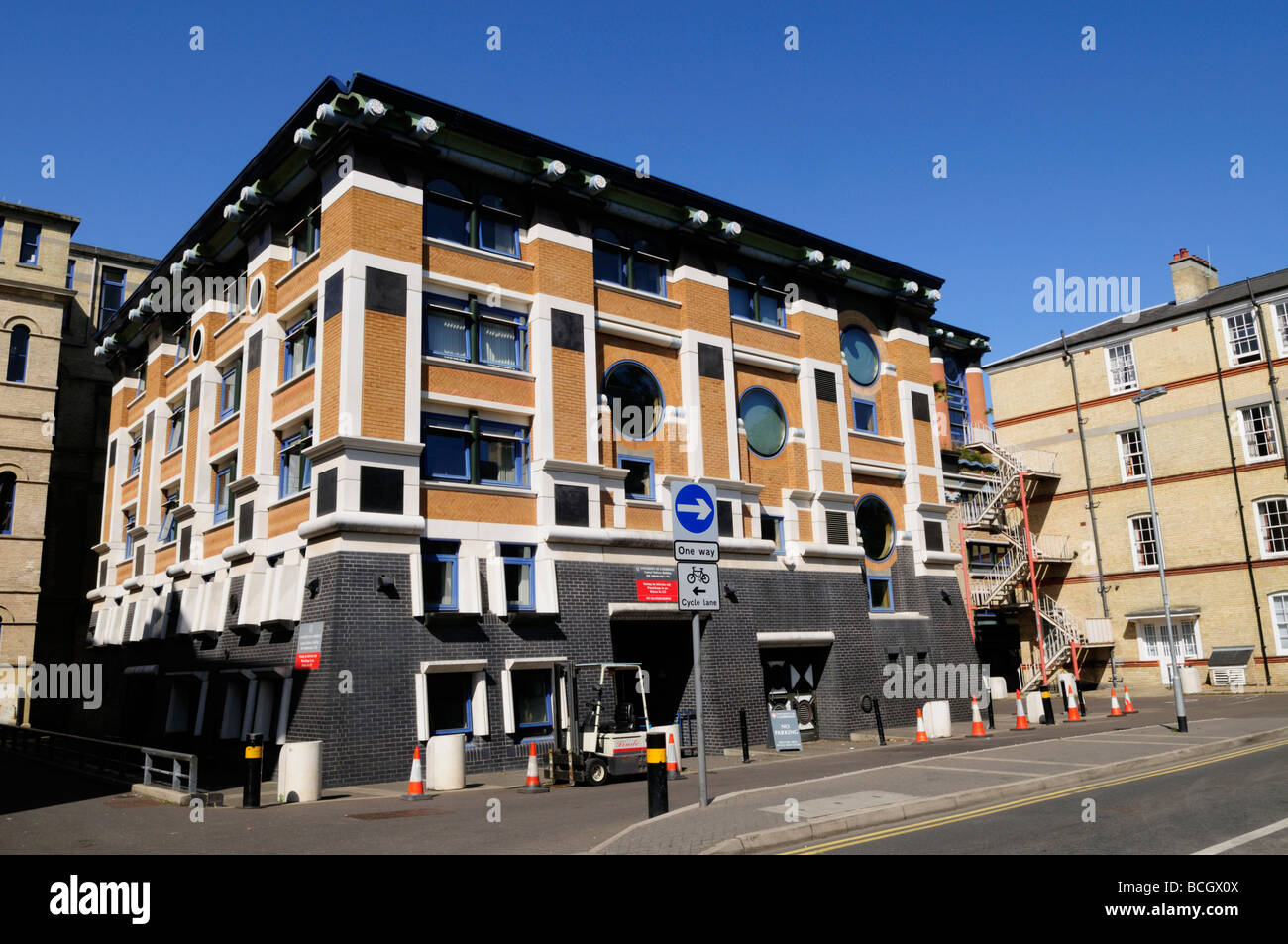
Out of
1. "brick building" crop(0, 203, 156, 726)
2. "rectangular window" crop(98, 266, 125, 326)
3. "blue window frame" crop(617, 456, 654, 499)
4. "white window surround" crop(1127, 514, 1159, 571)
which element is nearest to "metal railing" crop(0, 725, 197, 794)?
"brick building" crop(0, 203, 156, 726)

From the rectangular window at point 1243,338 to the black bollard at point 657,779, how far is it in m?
37.8

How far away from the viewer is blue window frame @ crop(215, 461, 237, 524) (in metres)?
26.6

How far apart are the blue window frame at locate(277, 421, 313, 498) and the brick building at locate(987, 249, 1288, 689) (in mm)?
32432

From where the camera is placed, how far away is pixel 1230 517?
3875 cm

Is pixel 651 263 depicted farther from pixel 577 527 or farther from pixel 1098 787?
pixel 1098 787

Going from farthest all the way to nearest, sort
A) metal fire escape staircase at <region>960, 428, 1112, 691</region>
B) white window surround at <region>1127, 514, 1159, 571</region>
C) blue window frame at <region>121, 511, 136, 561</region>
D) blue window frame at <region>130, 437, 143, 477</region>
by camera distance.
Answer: white window surround at <region>1127, 514, 1159, 571</region> → metal fire escape staircase at <region>960, 428, 1112, 691</region> → blue window frame at <region>130, 437, 143, 477</region> → blue window frame at <region>121, 511, 136, 561</region>

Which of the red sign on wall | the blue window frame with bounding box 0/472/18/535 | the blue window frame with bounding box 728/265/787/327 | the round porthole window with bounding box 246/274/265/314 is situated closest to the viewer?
the red sign on wall

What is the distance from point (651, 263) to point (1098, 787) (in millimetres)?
18543

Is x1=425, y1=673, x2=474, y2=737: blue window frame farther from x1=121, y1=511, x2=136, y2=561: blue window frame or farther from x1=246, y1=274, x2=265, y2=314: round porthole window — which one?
x1=121, y1=511, x2=136, y2=561: blue window frame

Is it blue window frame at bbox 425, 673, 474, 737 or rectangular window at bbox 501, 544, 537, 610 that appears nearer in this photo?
blue window frame at bbox 425, 673, 474, 737

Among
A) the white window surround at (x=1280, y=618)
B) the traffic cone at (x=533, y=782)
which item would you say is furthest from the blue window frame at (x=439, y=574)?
the white window surround at (x=1280, y=618)

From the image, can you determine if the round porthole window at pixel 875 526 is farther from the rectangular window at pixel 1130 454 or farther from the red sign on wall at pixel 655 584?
the rectangular window at pixel 1130 454

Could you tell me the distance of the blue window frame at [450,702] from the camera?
20.0 metres
